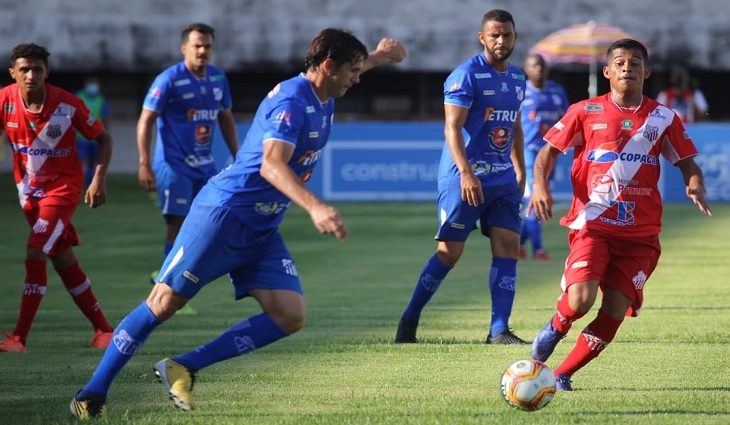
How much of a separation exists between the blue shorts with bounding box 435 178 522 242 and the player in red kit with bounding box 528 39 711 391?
1.68m

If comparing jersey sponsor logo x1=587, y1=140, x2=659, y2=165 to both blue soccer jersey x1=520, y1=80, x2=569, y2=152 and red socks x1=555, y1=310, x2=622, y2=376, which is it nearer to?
red socks x1=555, y1=310, x2=622, y2=376

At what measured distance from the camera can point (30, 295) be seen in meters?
9.88

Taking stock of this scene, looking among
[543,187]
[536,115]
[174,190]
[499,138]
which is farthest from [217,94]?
[536,115]

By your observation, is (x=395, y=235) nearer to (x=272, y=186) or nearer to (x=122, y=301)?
(x=122, y=301)

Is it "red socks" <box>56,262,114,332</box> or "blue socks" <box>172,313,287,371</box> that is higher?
"blue socks" <box>172,313,287,371</box>

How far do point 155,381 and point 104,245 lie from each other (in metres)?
10.4

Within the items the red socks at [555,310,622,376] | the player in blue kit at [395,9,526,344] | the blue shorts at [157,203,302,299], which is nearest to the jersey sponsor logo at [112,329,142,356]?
the blue shorts at [157,203,302,299]

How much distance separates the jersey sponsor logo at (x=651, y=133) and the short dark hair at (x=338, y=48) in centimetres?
180

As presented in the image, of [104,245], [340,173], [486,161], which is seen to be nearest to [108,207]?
[340,173]

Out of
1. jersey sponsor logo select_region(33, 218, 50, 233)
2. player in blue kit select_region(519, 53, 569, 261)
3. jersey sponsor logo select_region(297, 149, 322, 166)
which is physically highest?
jersey sponsor logo select_region(297, 149, 322, 166)

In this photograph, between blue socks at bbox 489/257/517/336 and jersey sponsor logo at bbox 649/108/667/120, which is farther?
blue socks at bbox 489/257/517/336

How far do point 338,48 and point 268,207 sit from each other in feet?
2.82

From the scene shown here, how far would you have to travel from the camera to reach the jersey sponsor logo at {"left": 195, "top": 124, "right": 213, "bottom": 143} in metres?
12.0

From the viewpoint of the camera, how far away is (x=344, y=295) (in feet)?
42.6
